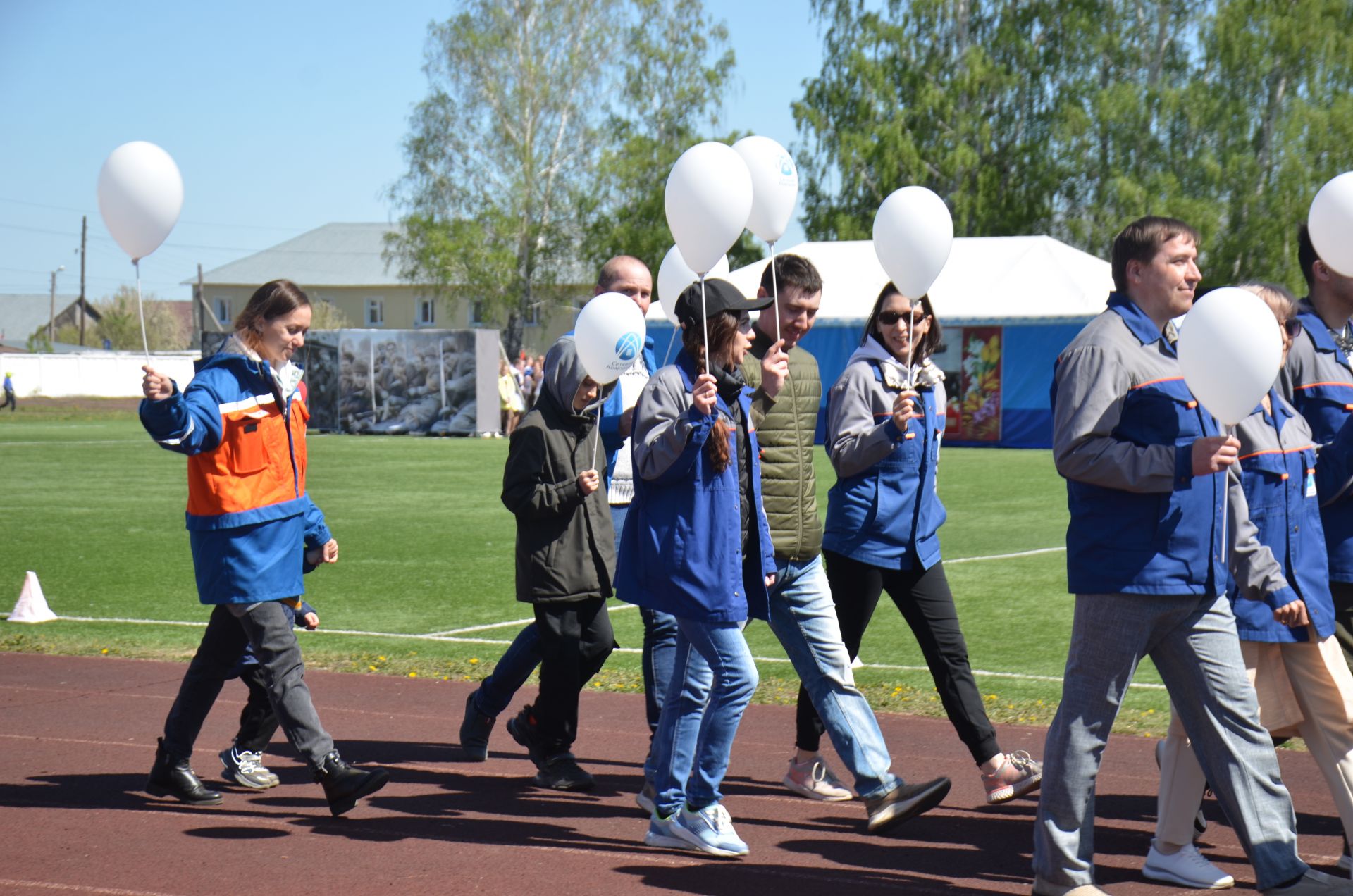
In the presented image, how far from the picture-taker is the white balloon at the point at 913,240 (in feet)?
18.9

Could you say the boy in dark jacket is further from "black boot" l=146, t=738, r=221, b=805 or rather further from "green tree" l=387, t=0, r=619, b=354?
"green tree" l=387, t=0, r=619, b=354

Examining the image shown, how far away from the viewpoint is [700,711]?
17.4 ft

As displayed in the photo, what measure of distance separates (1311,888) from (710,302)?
2.58 metres

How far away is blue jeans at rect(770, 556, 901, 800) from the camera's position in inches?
213

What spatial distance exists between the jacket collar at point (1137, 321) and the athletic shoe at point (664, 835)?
89.0 inches

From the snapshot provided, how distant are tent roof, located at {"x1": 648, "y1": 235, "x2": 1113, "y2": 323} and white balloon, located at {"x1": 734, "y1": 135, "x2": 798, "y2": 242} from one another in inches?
992

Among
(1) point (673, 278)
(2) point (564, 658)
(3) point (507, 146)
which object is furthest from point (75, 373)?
(2) point (564, 658)

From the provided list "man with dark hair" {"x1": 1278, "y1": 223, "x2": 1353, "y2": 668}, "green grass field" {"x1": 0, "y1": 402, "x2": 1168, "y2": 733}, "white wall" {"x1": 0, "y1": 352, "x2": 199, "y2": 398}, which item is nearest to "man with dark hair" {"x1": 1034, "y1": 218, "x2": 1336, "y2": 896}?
"man with dark hair" {"x1": 1278, "y1": 223, "x2": 1353, "y2": 668}

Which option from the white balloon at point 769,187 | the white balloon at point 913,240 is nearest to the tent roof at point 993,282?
the white balloon at point 769,187

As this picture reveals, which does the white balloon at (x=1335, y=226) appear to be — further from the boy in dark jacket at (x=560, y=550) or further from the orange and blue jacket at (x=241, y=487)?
the orange and blue jacket at (x=241, y=487)

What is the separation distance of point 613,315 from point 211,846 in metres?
2.37

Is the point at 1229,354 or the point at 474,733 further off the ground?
the point at 1229,354

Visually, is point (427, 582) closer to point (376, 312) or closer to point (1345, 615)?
point (1345, 615)

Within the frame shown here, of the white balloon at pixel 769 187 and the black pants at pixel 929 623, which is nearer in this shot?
the black pants at pixel 929 623
